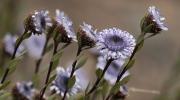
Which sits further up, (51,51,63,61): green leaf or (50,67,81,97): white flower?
(51,51,63,61): green leaf

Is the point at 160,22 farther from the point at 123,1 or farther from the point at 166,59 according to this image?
the point at 123,1

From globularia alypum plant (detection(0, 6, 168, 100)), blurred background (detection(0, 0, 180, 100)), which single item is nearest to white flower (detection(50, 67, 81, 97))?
globularia alypum plant (detection(0, 6, 168, 100))

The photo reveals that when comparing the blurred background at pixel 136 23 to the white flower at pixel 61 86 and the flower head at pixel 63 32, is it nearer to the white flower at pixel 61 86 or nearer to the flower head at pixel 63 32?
the white flower at pixel 61 86

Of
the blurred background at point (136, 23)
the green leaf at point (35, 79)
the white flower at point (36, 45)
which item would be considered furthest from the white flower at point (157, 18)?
the blurred background at point (136, 23)

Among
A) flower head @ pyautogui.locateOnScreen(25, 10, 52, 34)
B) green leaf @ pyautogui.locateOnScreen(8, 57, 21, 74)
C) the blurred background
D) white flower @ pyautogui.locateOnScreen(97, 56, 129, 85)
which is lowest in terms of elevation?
the blurred background

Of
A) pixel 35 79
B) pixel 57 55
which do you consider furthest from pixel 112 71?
pixel 57 55

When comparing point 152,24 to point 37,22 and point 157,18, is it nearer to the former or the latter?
point 157,18

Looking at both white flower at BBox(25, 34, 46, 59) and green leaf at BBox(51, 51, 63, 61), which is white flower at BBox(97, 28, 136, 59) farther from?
white flower at BBox(25, 34, 46, 59)
